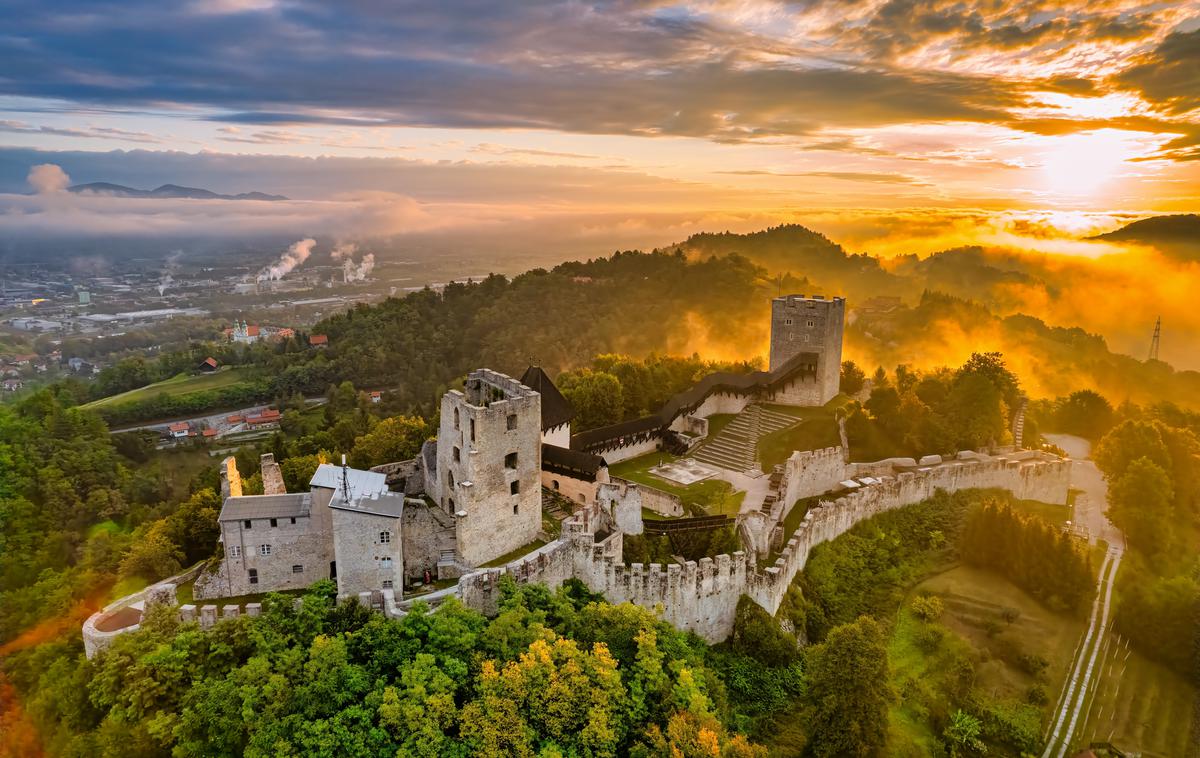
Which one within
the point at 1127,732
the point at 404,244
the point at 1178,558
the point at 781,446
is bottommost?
the point at 1127,732

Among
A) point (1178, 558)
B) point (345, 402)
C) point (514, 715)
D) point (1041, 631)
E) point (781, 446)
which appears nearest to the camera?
point (514, 715)

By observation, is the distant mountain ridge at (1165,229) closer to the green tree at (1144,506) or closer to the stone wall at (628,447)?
the green tree at (1144,506)

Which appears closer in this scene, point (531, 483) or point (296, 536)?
point (296, 536)

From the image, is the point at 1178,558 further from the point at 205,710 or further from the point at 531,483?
the point at 205,710

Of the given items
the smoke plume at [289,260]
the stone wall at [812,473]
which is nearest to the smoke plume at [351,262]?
the smoke plume at [289,260]

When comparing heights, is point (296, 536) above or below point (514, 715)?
above

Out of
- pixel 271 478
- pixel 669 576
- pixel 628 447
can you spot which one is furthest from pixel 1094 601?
pixel 271 478

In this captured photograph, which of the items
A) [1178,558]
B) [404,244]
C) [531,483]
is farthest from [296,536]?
[404,244]

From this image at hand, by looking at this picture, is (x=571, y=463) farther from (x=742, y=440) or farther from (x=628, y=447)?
(x=742, y=440)
